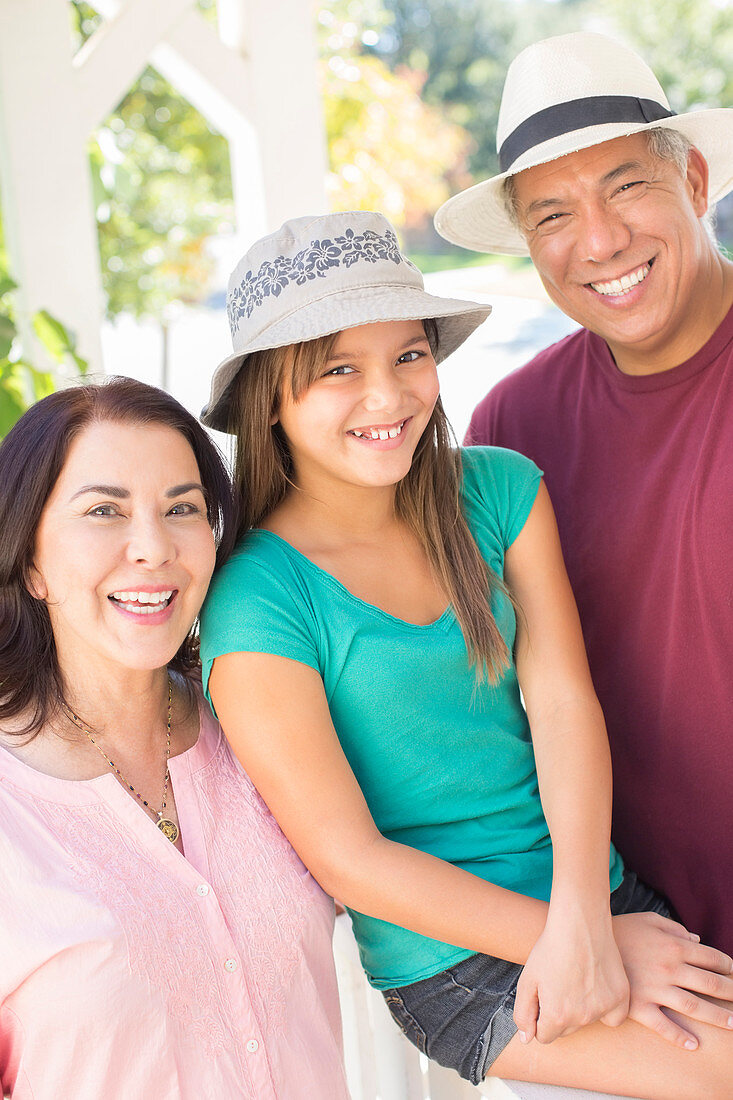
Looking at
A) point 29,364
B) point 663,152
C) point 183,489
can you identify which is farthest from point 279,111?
point 183,489

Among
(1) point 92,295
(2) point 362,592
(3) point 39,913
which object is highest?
(1) point 92,295

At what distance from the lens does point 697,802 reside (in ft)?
6.11

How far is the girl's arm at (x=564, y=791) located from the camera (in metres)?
1.49

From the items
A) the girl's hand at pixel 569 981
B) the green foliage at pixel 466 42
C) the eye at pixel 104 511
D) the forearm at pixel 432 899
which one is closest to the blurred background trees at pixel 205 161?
the eye at pixel 104 511

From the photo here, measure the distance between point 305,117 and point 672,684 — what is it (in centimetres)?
208

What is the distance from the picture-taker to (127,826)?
146cm

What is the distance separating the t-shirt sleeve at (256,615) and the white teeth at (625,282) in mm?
771

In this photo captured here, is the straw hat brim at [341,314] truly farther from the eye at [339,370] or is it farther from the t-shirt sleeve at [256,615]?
the t-shirt sleeve at [256,615]

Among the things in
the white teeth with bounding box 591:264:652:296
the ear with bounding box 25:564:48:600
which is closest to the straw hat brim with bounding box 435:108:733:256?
the white teeth with bounding box 591:264:652:296

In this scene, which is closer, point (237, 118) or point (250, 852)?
point (250, 852)

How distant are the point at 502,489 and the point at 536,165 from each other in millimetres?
582

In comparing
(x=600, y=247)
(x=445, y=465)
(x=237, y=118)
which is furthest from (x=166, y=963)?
(x=237, y=118)

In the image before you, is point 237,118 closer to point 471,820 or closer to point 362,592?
point 362,592

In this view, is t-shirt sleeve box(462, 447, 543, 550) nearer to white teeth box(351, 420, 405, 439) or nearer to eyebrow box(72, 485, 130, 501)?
white teeth box(351, 420, 405, 439)
